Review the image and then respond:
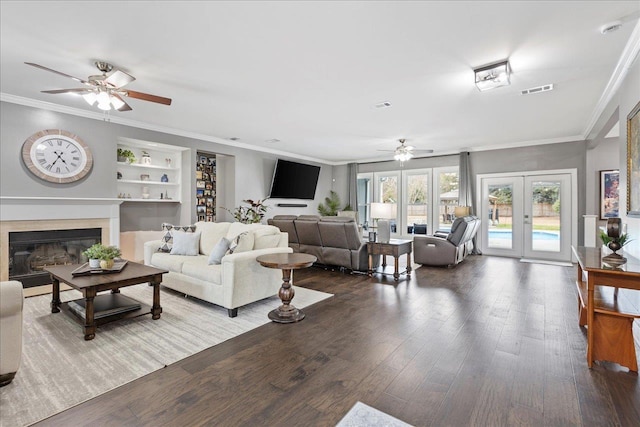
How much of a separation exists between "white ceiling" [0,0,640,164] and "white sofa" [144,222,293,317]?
1.99 m

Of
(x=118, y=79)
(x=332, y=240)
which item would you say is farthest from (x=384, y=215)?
(x=118, y=79)

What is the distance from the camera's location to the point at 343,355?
2.53m

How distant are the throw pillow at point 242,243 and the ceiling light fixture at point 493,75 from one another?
10.6ft

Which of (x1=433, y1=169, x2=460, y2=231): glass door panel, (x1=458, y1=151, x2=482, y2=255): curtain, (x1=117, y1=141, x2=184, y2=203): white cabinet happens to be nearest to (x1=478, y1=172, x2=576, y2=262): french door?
(x1=458, y1=151, x2=482, y2=255): curtain

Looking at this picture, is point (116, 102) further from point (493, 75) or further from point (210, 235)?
point (493, 75)

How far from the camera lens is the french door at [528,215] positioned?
6.80m

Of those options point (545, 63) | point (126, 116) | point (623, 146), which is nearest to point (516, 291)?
point (623, 146)

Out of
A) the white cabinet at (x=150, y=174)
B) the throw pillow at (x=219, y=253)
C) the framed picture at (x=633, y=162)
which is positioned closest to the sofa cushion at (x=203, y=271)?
the throw pillow at (x=219, y=253)

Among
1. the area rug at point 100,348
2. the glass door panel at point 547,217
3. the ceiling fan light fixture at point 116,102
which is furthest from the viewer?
the glass door panel at point 547,217

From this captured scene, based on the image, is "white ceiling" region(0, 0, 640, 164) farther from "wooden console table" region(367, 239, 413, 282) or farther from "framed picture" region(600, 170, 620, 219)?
"wooden console table" region(367, 239, 413, 282)

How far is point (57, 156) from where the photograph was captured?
4.60m

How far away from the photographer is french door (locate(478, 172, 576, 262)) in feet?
22.3

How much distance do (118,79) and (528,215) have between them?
26.9 feet

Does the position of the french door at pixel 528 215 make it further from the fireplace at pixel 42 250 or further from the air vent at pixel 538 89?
the fireplace at pixel 42 250
